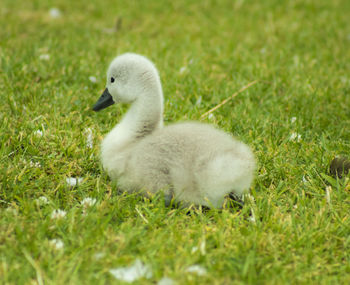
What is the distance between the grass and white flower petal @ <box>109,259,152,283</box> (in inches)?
1.2

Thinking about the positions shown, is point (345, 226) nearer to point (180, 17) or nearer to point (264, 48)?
point (264, 48)

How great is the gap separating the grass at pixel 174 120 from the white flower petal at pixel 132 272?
0.10ft

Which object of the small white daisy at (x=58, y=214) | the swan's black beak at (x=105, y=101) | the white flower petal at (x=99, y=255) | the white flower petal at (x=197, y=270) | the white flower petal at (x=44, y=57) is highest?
the swan's black beak at (x=105, y=101)

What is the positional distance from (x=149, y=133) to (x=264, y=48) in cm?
327

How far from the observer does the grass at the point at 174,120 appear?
2.18 meters

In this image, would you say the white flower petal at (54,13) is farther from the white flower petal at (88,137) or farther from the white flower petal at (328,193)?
the white flower petal at (328,193)

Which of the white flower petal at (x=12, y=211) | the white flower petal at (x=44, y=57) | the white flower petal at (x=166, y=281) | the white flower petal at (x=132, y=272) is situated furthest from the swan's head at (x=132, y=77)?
the white flower petal at (x=44, y=57)

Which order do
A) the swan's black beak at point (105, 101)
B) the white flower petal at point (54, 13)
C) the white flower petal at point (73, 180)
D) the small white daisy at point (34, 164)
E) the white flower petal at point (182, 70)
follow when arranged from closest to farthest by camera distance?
the white flower petal at point (73, 180) → the small white daisy at point (34, 164) → the swan's black beak at point (105, 101) → the white flower petal at point (182, 70) → the white flower petal at point (54, 13)

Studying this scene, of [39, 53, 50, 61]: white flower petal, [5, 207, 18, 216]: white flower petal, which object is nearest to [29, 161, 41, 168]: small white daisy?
[5, 207, 18, 216]: white flower petal

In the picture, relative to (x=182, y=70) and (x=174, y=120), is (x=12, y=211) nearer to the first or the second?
(x=174, y=120)

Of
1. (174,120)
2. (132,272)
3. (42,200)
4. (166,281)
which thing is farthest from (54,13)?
(166,281)

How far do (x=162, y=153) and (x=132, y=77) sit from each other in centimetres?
65

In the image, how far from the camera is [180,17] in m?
6.72

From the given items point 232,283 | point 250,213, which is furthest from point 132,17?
point 232,283
